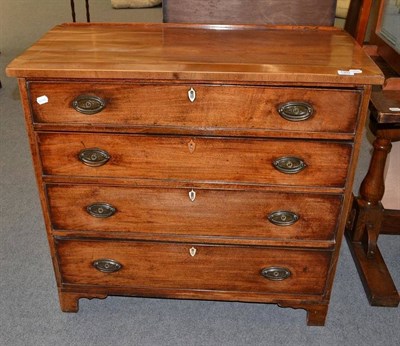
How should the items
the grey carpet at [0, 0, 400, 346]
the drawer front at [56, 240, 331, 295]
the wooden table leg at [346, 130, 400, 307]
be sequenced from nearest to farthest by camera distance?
the drawer front at [56, 240, 331, 295], the grey carpet at [0, 0, 400, 346], the wooden table leg at [346, 130, 400, 307]

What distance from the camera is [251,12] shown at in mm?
2096

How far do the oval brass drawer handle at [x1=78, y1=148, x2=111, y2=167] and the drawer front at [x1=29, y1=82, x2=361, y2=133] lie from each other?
0.35ft

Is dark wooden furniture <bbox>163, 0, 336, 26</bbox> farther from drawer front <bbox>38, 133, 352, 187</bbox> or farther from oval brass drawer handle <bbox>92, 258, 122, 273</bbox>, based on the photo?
oval brass drawer handle <bbox>92, 258, 122, 273</bbox>

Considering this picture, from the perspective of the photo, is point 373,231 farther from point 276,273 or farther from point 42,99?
point 42,99

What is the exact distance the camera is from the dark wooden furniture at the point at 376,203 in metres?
2.10

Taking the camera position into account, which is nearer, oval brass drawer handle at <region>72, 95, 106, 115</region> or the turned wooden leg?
oval brass drawer handle at <region>72, 95, 106, 115</region>

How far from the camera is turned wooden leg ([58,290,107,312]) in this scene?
2078mm

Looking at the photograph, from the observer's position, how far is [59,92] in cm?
161

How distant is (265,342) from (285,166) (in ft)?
2.48

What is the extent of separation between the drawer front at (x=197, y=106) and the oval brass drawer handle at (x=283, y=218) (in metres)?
0.32

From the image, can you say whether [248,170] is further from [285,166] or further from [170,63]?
[170,63]

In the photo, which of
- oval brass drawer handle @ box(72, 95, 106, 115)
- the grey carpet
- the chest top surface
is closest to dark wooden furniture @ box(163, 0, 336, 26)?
the chest top surface

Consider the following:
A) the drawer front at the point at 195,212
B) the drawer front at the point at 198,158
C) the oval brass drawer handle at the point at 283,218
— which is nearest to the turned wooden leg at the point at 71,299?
the drawer front at the point at 195,212

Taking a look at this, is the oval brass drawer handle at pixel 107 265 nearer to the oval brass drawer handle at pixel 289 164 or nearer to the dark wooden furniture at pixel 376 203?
the oval brass drawer handle at pixel 289 164
